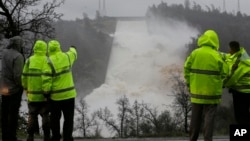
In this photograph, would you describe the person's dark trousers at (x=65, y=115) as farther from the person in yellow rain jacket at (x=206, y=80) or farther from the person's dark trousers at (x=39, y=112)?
the person in yellow rain jacket at (x=206, y=80)

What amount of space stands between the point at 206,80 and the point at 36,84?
3.20 meters

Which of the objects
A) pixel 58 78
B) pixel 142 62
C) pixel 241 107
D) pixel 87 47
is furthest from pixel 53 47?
pixel 142 62

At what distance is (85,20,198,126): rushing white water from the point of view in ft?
269

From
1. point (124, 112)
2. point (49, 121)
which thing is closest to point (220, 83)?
point (49, 121)

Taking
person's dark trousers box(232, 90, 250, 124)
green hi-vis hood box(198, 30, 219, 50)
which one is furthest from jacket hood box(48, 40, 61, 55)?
person's dark trousers box(232, 90, 250, 124)

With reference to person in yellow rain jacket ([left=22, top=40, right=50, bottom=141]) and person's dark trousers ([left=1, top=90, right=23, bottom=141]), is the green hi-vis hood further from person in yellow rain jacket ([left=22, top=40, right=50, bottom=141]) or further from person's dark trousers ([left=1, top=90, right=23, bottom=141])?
person's dark trousers ([left=1, top=90, right=23, bottom=141])

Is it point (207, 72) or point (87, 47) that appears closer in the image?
point (207, 72)

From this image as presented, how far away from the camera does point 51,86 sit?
844 centimetres

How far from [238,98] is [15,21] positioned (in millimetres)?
14079

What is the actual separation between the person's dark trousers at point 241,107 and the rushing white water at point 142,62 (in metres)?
66.3

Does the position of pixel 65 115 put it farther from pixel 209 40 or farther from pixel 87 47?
Result: pixel 87 47

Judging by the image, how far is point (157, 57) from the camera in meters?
96.1

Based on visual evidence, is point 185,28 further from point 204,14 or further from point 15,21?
point 15,21

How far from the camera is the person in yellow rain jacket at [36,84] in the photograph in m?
8.89
